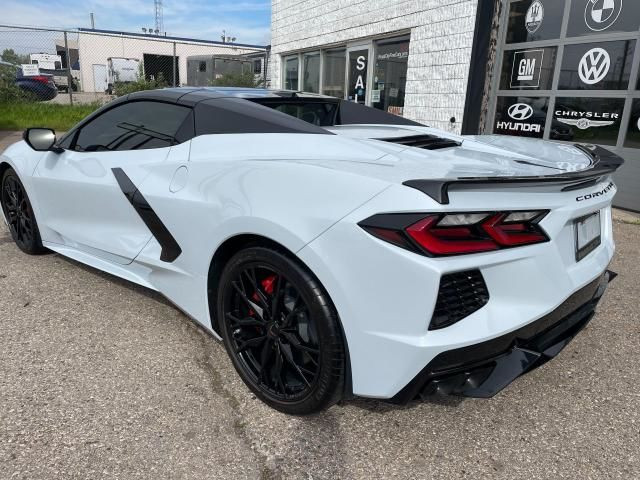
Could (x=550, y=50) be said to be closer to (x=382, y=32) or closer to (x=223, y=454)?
(x=382, y=32)

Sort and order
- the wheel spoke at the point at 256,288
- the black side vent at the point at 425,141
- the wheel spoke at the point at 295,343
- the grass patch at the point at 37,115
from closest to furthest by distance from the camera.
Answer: the wheel spoke at the point at 295,343 → the wheel spoke at the point at 256,288 → the black side vent at the point at 425,141 → the grass patch at the point at 37,115

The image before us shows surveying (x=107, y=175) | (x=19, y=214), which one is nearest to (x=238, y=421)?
(x=107, y=175)

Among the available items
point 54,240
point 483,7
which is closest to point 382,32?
point 483,7

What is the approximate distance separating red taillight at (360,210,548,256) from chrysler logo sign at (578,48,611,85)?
5.71 m

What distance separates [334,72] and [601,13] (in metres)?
6.10

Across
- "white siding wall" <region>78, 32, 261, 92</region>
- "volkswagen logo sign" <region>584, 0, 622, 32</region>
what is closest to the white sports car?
"volkswagen logo sign" <region>584, 0, 622, 32</region>

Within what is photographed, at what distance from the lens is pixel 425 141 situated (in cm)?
268

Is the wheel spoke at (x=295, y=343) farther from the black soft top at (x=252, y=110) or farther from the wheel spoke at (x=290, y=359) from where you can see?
the black soft top at (x=252, y=110)

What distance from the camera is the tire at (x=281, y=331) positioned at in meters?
1.89

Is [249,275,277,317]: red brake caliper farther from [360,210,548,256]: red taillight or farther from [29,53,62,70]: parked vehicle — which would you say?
[29,53,62,70]: parked vehicle

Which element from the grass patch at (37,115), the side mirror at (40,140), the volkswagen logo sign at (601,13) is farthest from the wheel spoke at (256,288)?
the grass patch at (37,115)

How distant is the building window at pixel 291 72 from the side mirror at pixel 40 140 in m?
10.0

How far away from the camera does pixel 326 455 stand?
78.3 inches

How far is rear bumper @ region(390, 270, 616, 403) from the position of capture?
5.70 ft
